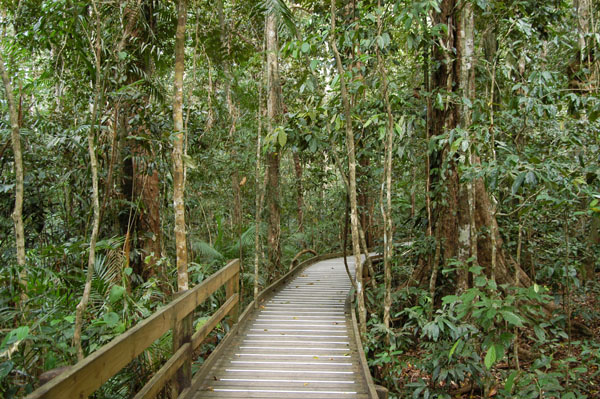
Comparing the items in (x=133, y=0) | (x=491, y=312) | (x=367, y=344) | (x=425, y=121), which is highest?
(x=133, y=0)

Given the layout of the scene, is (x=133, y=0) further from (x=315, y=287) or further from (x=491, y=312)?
(x=315, y=287)

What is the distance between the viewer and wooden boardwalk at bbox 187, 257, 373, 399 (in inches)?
147

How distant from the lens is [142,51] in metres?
5.73

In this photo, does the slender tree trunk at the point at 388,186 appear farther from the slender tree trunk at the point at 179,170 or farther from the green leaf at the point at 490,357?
the slender tree trunk at the point at 179,170

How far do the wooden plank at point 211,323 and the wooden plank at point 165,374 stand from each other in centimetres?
16

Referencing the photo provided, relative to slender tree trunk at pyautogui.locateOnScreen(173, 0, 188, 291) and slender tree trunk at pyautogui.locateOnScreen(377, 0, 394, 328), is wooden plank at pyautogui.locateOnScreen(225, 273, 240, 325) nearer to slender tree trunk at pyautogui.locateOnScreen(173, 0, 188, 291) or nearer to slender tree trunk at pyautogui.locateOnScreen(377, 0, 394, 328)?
slender tree trunk at pyautogui.locateOnScreen(173, 0, 188, 291)

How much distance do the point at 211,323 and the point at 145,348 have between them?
1.48 meters

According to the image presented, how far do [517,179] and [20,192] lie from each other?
4.48 m

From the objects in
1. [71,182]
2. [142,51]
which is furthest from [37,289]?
[142,51]

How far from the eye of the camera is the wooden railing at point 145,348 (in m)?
1.82

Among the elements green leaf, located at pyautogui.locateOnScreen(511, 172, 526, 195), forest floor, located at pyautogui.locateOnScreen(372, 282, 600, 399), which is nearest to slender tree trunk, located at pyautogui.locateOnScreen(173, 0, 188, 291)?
forest floor, located at pyautogui.locateOnScreen(372, 282, 600, 399)

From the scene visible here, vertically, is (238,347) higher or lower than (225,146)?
lower

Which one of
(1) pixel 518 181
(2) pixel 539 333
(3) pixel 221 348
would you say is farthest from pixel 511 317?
(3) pixel 221 348

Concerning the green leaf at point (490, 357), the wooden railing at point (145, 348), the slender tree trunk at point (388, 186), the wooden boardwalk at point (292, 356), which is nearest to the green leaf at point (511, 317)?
the green leaf at point (490, 357)
